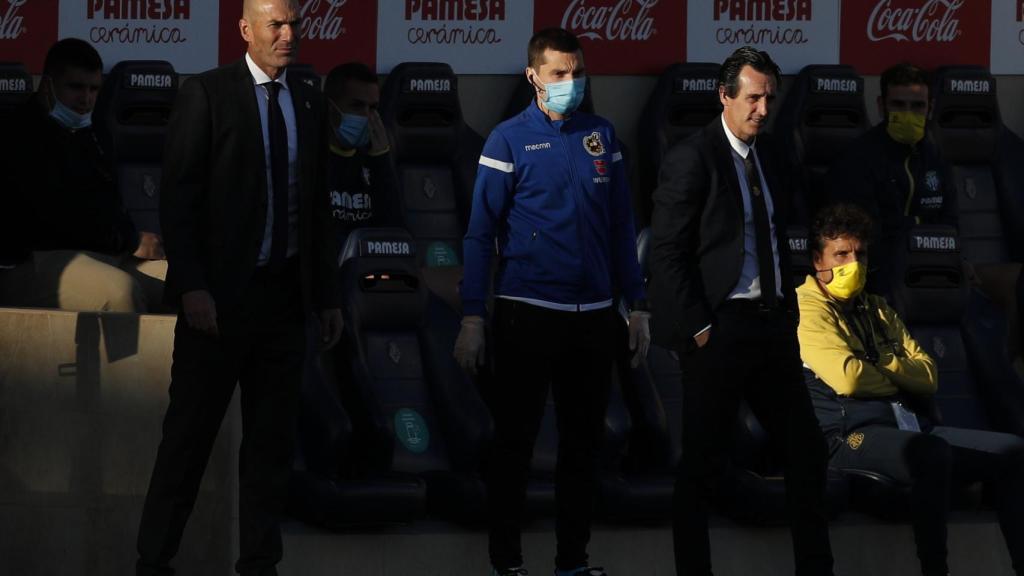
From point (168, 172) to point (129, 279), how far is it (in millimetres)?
889

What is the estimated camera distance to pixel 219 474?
16.2ft

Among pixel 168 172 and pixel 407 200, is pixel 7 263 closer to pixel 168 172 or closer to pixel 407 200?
pixel 168 172

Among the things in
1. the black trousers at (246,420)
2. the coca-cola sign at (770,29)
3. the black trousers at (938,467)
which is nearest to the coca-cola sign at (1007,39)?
the coca-cola sign at (770,29)

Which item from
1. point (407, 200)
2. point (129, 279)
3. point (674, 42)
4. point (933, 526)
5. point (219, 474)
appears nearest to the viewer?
point (219, 474)

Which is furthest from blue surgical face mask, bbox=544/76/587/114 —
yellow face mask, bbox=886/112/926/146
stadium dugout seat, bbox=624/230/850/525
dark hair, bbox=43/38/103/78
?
yellow face mask, bbox=886/112/926/146

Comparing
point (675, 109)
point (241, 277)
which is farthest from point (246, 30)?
point (675, 109)

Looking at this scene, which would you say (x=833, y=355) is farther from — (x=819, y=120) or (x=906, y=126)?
(x=819, y=120)

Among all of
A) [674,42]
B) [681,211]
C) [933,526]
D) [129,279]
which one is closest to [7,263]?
[129,279]

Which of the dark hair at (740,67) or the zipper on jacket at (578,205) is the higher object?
the dark hair at (740,67)

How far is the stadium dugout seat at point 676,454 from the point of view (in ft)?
19.9

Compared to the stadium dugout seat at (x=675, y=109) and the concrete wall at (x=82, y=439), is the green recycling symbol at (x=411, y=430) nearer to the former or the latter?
the concrete wall at (x=82, y=439)

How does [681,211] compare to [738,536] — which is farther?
[738,536]

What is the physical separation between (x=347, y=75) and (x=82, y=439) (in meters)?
2.09

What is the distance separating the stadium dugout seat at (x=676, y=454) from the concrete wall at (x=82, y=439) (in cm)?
178
